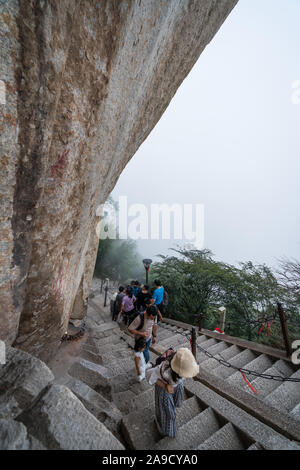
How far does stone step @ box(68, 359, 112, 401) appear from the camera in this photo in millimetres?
3143

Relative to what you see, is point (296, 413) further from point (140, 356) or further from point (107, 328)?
point (107, 328)

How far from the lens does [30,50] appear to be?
6.19ft

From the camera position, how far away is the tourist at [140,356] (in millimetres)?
3252

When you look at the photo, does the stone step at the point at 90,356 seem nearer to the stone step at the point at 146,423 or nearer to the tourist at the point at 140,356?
the tourist at the point at 140,356

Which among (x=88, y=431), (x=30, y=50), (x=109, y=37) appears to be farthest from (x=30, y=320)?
(x=109, y=37)

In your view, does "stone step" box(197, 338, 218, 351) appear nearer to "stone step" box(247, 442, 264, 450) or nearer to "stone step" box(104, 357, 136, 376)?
"stone step" box(104, 357, 136, 376)

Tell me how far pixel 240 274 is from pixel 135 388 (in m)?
7.75

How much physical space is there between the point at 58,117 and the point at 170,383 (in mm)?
3574

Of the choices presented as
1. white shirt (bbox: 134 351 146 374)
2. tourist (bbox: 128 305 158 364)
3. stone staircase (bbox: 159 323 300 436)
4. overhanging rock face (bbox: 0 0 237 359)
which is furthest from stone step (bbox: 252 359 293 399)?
overhanging rock face (bbox: 0 0 237 359)

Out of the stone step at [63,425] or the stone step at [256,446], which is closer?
the stone step at [63,425]

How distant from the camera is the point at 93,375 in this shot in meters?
3.44

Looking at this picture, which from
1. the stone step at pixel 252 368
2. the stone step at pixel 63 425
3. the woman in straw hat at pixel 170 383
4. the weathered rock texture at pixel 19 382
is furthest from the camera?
the stone step at pixel 252 368

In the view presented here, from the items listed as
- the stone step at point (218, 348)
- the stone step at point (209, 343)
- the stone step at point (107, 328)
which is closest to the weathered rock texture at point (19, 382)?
the stone step at point (218, 348)

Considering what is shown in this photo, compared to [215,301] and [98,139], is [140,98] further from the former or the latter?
[215,301]
